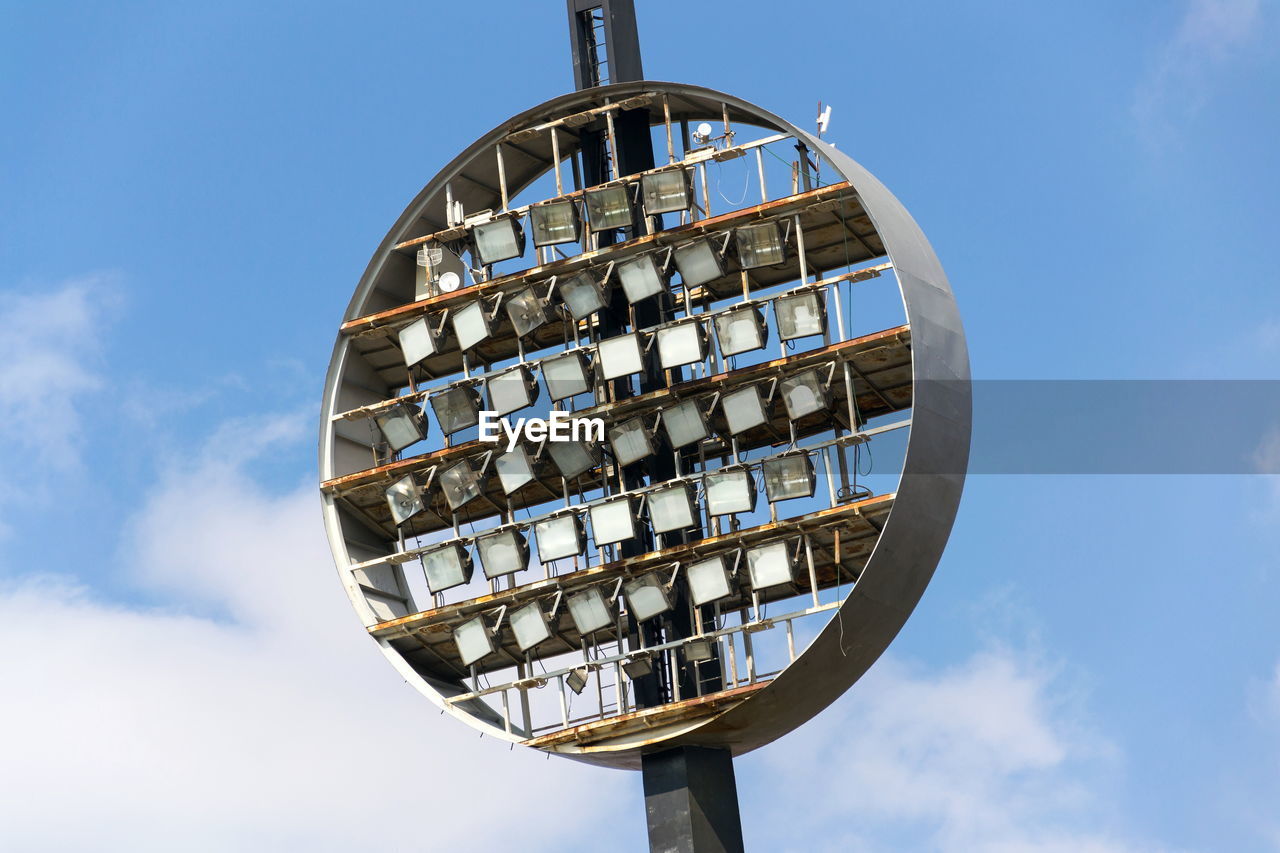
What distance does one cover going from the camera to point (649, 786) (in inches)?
1821

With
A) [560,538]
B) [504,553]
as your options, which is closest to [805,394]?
[560,538]

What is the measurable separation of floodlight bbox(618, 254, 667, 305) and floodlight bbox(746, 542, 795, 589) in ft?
18.0

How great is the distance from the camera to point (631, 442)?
157 ft

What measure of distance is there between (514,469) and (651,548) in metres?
2.98

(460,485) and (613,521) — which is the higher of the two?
(460,485)

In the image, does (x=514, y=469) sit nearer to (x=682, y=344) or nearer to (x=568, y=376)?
(x=568, y=376)

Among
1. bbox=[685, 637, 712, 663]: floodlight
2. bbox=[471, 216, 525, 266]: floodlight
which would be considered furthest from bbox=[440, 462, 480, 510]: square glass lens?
bbox=[685, 637, 712, 663]: floodlight

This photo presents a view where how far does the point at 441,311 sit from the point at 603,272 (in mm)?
3451

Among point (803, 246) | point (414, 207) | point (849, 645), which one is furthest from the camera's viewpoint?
point (414, 207)

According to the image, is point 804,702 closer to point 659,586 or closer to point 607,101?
point 659,586

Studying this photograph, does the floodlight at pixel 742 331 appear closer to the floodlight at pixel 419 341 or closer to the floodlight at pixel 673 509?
the floodlight at pixel 673 509

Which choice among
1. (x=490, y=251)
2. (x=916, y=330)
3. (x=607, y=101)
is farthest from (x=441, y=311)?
(x=916, y=330)

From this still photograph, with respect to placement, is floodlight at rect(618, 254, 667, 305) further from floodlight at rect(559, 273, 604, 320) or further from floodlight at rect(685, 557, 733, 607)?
floodlight at rect(685, 557, 733, 607)

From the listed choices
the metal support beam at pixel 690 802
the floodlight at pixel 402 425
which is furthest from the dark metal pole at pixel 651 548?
the floodlight at pixel 402 425
